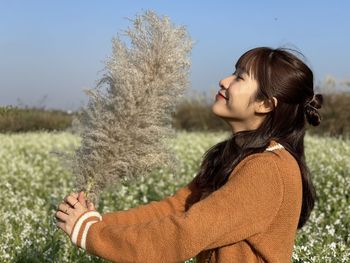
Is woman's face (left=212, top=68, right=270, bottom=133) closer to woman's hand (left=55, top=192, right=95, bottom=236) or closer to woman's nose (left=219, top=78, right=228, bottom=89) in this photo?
woman's nose (left=219, top=78, right=228, bottom=89)

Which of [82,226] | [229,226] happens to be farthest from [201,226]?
[82,226]

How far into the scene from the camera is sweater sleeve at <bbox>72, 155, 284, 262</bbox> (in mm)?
2332

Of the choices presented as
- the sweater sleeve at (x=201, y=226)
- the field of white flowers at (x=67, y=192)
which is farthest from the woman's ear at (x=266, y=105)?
the field of white flowers at (x=67, y=192)

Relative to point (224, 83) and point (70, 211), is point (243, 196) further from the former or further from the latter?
point (70, 211)

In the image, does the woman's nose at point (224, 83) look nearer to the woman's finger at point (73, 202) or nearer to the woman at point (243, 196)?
the woman at point (243, 196)

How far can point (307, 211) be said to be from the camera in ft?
10.1

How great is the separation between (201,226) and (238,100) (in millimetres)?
588

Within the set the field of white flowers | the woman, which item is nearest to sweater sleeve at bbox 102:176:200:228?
the woman

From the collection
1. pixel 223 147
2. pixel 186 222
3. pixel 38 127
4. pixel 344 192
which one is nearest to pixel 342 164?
pixel 344 192

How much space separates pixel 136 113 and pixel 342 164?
865 centimetres

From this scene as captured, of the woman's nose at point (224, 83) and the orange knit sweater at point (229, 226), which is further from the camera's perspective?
the woman's nose at point (224, 83)

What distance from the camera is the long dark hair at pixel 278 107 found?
2709mm

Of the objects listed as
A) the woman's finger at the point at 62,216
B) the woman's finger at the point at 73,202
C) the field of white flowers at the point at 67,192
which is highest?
the woman's finger at the point at 73,202

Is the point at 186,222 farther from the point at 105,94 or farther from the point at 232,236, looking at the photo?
the point at 105,94
